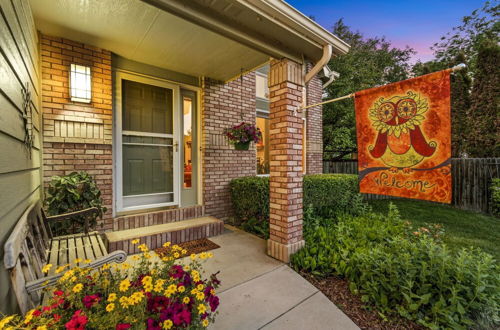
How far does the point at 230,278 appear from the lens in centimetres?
228

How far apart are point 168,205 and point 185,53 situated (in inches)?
94.6

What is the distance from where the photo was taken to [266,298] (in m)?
2.00

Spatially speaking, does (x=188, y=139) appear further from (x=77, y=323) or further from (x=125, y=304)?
(x=77, y=323)

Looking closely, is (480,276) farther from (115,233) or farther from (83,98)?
(83,98)

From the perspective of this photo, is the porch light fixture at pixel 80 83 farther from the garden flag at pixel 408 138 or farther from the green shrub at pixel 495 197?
the green shrub at pixel 495 197

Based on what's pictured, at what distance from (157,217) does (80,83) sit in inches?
82.5

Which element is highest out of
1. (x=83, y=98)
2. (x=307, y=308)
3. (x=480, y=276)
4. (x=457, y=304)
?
(x=83, y=98)

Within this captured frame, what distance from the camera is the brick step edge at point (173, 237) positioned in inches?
110

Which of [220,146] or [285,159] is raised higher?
[220,146]

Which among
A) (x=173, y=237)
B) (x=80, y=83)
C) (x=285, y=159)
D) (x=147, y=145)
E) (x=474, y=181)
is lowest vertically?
(x=173, y=237)

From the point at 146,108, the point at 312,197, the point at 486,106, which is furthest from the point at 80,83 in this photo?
the point at 486,106

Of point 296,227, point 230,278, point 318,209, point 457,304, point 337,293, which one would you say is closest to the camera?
point 457,304

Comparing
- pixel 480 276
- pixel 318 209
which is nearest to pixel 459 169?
pixel 318 209

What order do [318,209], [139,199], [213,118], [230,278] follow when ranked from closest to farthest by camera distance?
[230,278]
[139,199]
[213,118]
[318,209]
